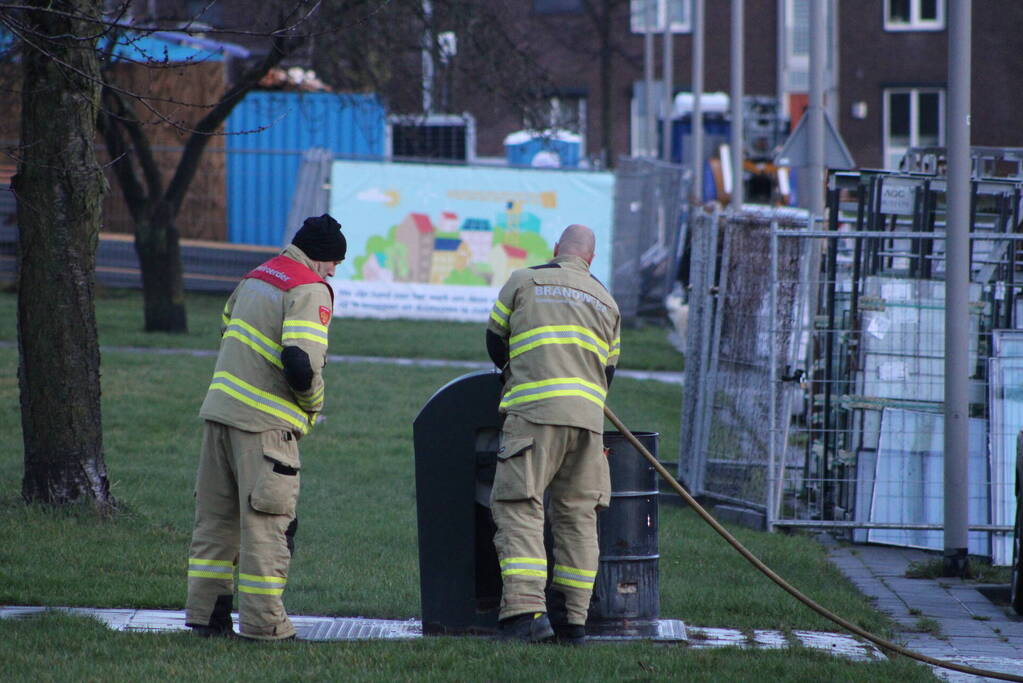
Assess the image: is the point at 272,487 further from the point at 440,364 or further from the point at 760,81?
the point at 760,81

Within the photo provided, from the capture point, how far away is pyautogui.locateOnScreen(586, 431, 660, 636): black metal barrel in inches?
235

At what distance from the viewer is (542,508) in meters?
5.63

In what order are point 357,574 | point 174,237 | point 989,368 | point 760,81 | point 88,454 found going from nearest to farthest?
point 357,574
point 88,454
point 989,368
point 174,237
point 760,81

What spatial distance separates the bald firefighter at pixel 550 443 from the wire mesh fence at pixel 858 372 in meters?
3.28

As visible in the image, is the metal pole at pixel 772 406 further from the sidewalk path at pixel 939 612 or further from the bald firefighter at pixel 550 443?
the bald firefighter at pixel 550 443

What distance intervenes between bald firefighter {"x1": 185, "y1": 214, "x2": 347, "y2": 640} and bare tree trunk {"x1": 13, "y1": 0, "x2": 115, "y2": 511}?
2.38 metres

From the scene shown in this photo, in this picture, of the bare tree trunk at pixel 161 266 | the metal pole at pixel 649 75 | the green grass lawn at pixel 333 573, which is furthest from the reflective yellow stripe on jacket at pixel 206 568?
the metal pole at pixel 649 75

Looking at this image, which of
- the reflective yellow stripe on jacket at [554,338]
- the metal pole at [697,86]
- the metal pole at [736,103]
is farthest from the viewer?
the metal pole at [697,86]

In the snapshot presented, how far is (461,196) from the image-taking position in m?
20.6

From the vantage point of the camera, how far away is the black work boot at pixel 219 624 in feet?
18.4

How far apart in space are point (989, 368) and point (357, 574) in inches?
168

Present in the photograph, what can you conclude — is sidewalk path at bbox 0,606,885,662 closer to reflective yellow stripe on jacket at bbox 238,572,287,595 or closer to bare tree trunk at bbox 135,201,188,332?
reflective yellow stripe on jacket at bbox 238,572,287,595

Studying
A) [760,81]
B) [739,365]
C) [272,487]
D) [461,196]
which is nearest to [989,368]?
[739,365]

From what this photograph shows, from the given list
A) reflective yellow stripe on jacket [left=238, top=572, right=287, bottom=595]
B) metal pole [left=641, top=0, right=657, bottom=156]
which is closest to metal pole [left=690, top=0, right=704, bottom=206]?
metal pole [left=641, top=0, right=657, bottom=156]
